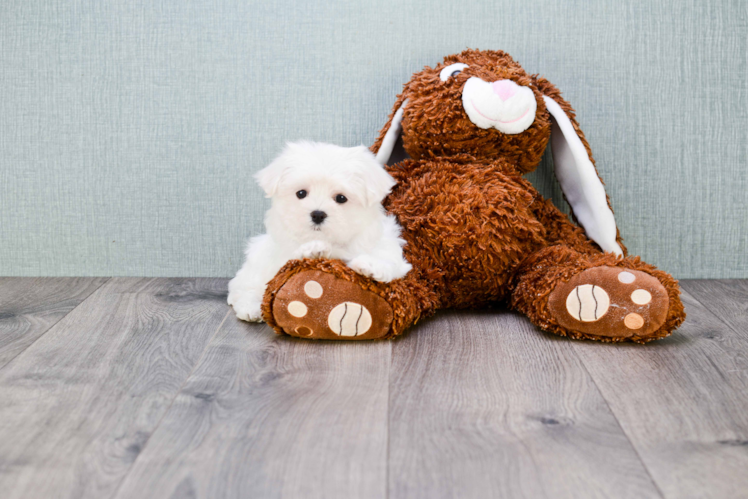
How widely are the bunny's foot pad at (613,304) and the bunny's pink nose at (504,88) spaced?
41cm

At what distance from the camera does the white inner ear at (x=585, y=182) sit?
4.63 feet

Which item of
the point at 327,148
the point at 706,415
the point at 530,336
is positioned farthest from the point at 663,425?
the point at 327,148

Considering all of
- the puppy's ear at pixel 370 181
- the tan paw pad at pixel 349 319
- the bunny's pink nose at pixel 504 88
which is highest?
the bunny's pink nose at pixel 504 88

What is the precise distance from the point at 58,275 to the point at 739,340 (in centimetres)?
162

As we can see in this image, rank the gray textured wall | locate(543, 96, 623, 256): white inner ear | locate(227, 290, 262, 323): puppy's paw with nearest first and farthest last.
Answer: locate(227, 290, 262, 323): puppy's paw → locate(543, 96, 623, 256): white inner ear → the gray textured wall

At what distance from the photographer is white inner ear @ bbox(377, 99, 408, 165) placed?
1460 mm

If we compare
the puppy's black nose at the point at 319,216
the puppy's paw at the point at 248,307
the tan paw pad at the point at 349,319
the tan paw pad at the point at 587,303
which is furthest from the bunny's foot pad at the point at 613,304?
the puppy's paw at the point at 248,307

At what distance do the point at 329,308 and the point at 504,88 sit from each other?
600 millimetres

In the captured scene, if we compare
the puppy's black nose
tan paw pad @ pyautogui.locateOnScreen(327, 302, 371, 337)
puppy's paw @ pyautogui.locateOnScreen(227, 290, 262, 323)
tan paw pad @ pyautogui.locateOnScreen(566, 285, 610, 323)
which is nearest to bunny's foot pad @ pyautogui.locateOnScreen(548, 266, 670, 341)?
tan paw pad @ pyautogui.locateOnScreen(566, 285, 610, 323)

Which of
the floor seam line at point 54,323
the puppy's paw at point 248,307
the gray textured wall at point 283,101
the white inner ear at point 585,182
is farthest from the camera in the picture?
the gray textured wall at point 283,101

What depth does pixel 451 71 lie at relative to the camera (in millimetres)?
1396

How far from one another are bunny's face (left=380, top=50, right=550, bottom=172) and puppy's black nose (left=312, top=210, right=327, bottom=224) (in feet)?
1.19

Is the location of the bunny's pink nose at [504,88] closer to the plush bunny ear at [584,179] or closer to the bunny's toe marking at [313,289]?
the plush bunny ear at [584,179]

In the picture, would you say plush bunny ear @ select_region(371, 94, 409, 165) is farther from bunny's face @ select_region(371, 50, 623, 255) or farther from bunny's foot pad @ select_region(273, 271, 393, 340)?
bunny's foot pad @ select_region(273, 271, 393, 340)
